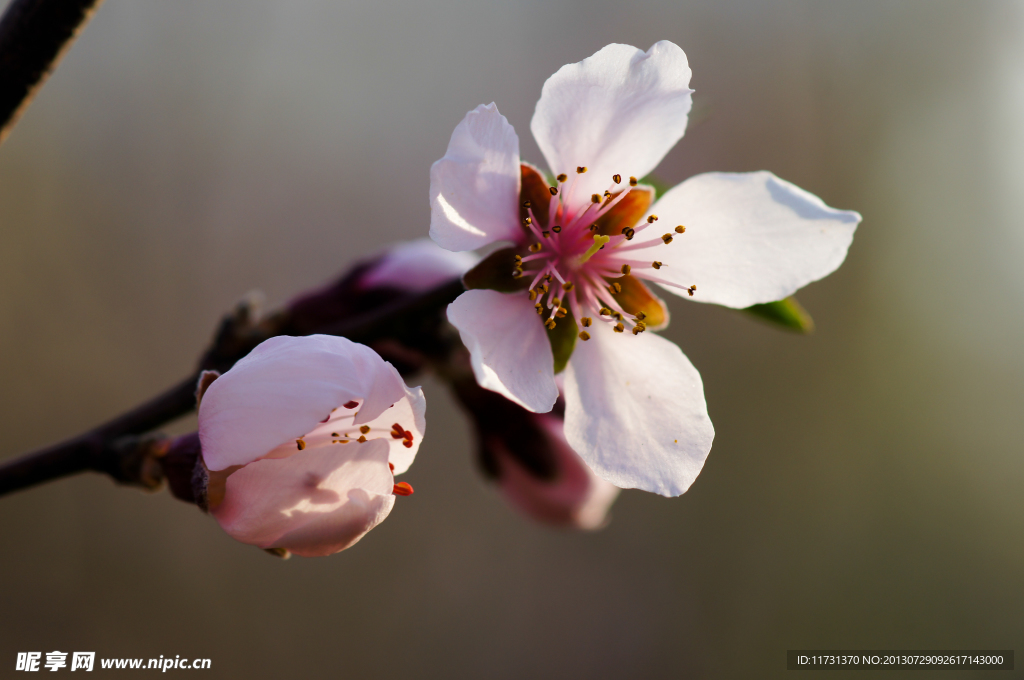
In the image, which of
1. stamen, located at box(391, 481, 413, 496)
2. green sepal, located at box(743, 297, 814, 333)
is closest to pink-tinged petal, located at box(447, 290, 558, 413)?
stamen, located at box(391, 481, 413, 496)

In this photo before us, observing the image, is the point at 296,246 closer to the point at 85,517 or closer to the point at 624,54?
the point at 85,517

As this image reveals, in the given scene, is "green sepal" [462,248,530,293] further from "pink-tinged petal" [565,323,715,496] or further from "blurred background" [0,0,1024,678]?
"blurred background" [0,0,1024,678]

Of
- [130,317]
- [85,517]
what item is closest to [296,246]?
[130,317]

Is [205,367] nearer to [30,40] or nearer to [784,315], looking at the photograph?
[30,40]

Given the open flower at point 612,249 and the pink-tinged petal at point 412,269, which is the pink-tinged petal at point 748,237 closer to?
the open flower at point 612,249

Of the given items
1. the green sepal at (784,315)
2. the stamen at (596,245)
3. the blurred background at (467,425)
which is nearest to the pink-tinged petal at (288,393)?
the stamen at (596,245)
